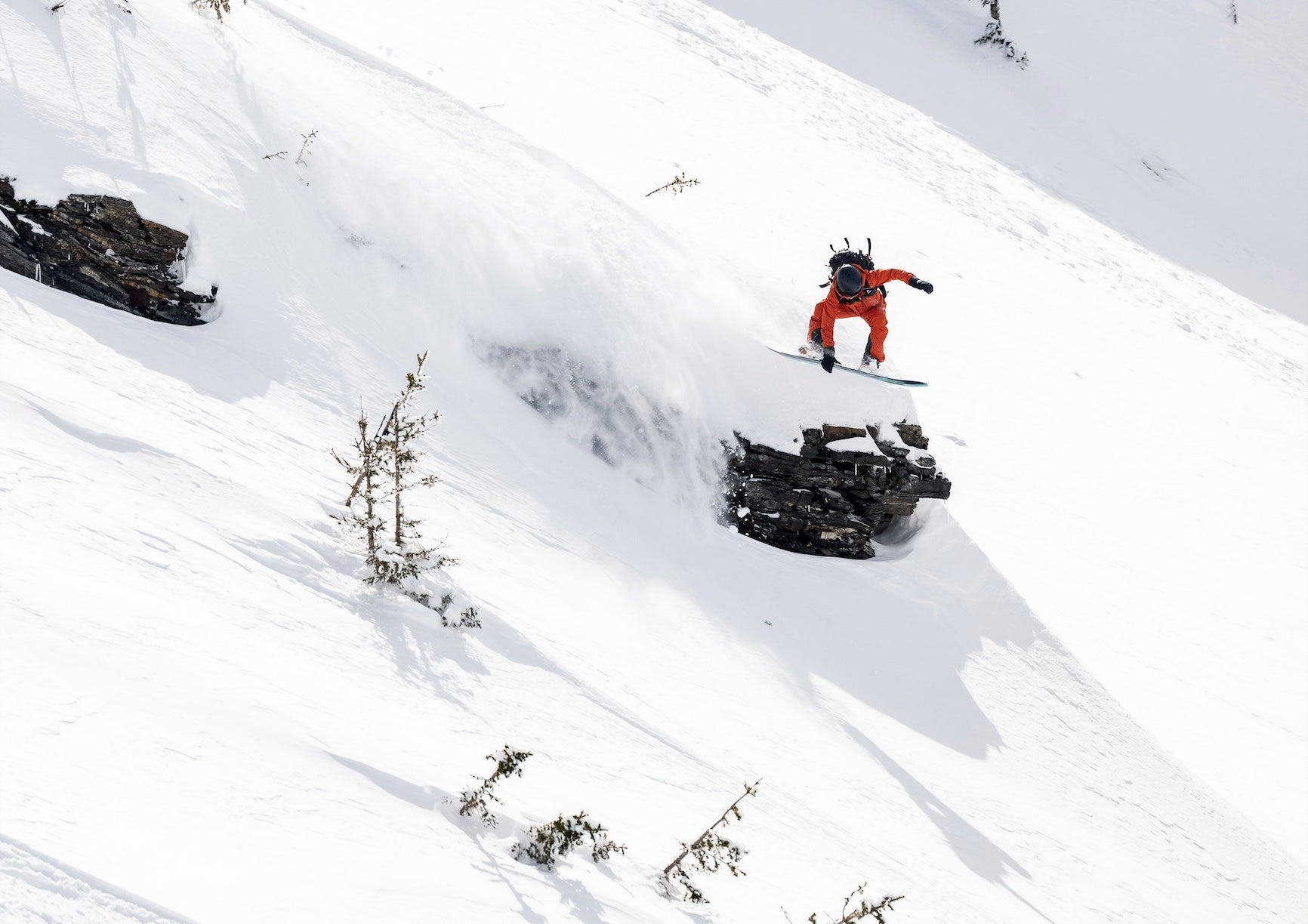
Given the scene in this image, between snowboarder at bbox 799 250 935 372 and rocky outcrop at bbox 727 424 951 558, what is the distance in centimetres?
74

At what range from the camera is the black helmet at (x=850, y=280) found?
24.9 ft

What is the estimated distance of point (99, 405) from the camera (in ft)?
13.5

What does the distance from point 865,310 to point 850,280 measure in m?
0.42

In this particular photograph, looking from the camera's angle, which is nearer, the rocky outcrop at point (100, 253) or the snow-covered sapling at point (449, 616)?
the snow-covered sapling at point (449, 616)

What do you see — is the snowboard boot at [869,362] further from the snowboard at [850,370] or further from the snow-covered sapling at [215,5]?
the snow-covered sapling at [215,5]

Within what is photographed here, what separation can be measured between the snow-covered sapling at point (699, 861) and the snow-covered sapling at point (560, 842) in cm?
26

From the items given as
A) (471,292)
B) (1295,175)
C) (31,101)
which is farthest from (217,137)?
(1295,175)

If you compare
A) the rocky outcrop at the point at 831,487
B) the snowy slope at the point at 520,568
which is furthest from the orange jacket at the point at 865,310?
the rocky outcrop at the point at 831,487

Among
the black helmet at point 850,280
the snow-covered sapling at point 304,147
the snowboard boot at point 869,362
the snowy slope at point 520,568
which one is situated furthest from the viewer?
the snowboard boot at point 869,362

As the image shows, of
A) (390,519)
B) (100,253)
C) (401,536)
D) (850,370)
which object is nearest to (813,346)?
(850,370)

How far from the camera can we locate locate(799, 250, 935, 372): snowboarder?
7.65m

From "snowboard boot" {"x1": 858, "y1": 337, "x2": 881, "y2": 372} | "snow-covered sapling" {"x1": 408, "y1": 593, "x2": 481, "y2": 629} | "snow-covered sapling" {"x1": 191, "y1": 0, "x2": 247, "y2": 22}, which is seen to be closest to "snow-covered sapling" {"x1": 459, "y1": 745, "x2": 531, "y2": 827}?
"snow-covered sapling" {"x1": 408, "y1": 593, "x2": 481, "y2": 629}

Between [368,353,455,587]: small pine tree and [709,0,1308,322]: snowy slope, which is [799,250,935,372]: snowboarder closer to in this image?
[368,353,455,587]: small pine tree

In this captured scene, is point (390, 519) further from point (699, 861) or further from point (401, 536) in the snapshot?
point (699, 861)
